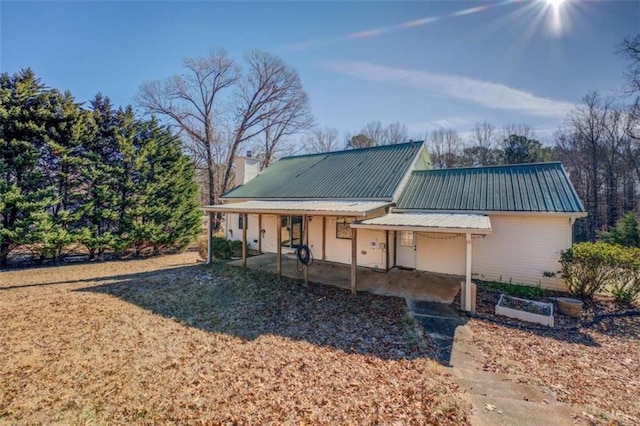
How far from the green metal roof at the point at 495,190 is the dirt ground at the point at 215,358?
16.2ft

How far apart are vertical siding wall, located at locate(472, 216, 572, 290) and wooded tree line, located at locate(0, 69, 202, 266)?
14143 mm

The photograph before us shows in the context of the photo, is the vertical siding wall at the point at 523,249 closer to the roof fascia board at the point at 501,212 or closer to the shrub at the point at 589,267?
the roof fascia board at the point at 501,212

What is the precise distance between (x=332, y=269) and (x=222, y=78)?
2161cm

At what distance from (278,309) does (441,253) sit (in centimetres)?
629

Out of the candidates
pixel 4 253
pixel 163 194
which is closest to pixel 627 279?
pixel 163 194

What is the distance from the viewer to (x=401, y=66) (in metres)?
11.6

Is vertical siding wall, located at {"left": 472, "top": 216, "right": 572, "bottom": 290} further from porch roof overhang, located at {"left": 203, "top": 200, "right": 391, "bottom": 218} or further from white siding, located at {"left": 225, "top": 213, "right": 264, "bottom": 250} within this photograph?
white siding, located at {"left": 225, "top": 213, "right": 264, "bottom": 250}

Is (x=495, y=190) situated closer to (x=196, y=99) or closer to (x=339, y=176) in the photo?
(x=339, y=176)

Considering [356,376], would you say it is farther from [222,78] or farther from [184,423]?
[222,78]

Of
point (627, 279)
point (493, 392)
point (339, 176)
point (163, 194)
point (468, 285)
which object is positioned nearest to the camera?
point (493, 392)

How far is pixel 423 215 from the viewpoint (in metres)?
9.30

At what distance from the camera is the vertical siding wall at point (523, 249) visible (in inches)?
340

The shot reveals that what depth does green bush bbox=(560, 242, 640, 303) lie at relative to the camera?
7.10 meters

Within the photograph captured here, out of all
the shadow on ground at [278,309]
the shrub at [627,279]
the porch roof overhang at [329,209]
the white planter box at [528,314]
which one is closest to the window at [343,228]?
the porch roof overhang at [329,209]
